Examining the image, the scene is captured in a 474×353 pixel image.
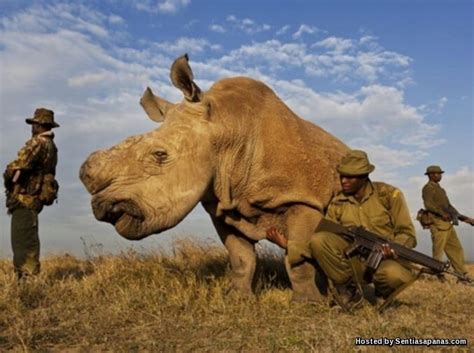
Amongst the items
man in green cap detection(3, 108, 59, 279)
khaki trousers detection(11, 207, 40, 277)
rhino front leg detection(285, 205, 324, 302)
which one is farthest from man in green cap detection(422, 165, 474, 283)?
khaki trousers detection(11, 207, 40, 277)

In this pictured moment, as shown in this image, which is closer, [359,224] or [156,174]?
[156,174]

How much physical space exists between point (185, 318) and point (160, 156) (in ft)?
5.35

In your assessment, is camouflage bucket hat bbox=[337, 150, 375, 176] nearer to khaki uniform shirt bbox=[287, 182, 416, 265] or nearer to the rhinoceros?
khaki uniform shirt bbox=[287, 182, 416, 265]

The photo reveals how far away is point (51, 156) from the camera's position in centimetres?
804

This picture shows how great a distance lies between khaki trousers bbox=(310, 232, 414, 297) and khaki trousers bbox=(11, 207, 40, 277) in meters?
4.28

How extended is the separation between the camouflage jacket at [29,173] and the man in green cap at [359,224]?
400 cm

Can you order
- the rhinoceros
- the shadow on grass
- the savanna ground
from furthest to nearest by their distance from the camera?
the shadow on grass → the rhinoceros → the savanna ground

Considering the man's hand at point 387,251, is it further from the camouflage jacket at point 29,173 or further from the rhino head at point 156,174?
the camouflage jacket at point 29,173

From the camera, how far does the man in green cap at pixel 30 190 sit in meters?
7.71

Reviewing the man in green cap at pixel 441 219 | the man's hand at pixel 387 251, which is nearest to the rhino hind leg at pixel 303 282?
the man's hand at pixel 387 251

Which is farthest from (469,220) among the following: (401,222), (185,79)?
(185,79)

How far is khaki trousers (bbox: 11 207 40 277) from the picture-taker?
25.3 ft

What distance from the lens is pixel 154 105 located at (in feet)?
24.2

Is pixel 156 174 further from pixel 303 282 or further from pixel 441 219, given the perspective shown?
pixel 441 219
